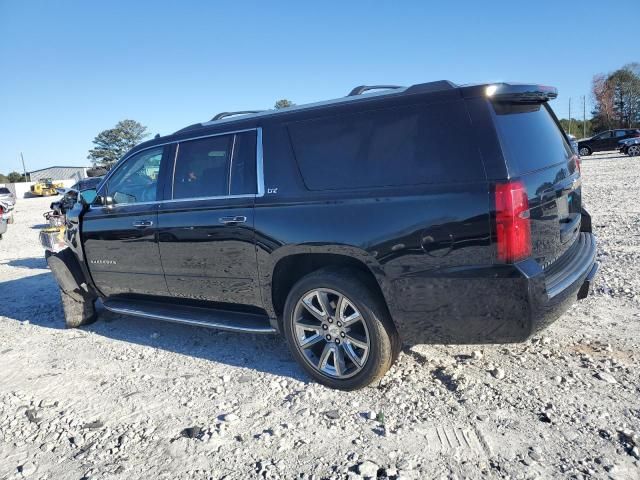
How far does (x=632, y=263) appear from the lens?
5.83 metres

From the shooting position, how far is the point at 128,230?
4.68m

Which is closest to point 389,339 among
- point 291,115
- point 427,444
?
point 427,444

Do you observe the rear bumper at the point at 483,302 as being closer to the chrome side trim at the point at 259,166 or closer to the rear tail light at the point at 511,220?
the rear tail light at the point at 511,220

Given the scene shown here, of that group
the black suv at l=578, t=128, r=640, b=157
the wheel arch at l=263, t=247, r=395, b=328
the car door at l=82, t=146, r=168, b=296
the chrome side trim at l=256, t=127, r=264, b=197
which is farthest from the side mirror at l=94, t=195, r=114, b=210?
the black suv at l=578, t=128, r=640, b=157

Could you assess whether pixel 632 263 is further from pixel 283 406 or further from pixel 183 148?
pixel 183 148

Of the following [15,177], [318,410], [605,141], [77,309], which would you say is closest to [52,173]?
[15,177]

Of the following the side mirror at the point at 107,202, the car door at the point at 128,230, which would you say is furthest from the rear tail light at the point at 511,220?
the side mirror at the point at 107,202

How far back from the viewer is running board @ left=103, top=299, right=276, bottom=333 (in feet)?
12.6

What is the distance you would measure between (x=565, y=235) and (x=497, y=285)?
0.96m

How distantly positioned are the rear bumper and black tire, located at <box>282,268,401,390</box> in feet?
0.40

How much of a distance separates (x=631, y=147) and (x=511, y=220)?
99.6 ft

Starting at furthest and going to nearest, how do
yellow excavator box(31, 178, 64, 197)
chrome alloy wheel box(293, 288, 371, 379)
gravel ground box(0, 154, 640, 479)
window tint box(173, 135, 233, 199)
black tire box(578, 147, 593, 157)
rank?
yellow excavator box(31, 178, 64, 197)
black tire box(578, 147, 593, 157)
window tint box(173, 135, 233, 199)
chrome alloy wheel box(293, 288, 371, 379)
gravel ground box(0, 154, 640, 479)

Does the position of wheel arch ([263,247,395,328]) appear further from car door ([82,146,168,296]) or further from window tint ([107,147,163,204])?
window tint ([107,147,163,204])

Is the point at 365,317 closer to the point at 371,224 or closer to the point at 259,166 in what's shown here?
the point at 371,224
